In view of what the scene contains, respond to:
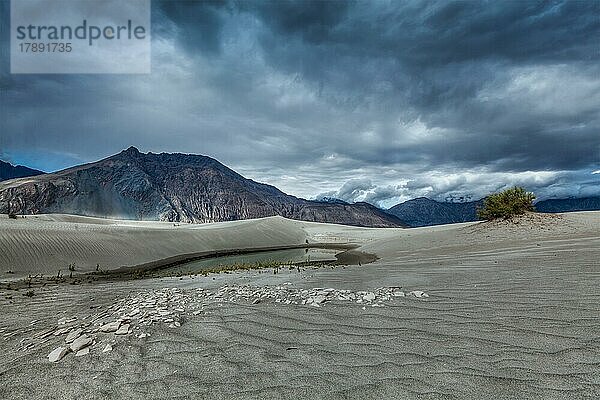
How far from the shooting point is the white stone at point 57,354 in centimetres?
367

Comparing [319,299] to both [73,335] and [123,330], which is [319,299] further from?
[73,335]

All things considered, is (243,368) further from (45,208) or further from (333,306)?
(45,208)

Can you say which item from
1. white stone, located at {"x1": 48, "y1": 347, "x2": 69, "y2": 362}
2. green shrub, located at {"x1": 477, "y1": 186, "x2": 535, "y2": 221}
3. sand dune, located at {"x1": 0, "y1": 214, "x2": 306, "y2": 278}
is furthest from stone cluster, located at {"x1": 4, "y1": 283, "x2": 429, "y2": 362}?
green shrub, located at {"x1": 477, "y1": 186, "x2": 535, "y2": 221}

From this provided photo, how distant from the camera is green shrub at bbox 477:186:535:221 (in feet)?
78.6

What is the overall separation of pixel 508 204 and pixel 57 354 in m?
26.8

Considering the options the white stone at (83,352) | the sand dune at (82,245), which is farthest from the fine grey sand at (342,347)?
the sand dune at (82,245)

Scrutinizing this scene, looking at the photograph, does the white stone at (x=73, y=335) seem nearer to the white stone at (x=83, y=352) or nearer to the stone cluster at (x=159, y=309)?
the stone cluster at (x=159, y=309)

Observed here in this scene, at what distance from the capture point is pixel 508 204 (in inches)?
962

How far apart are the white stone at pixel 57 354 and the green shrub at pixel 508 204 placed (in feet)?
84.3

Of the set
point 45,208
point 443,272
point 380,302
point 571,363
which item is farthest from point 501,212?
point 45,208

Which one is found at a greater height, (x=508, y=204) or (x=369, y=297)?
(x=508, y=204)

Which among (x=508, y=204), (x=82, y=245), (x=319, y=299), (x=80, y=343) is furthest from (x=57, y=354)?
(x=508, y=204)

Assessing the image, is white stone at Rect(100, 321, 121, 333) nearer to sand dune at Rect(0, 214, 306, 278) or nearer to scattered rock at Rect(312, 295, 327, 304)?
scattered rock at Rect(312, 295, 327, 304)

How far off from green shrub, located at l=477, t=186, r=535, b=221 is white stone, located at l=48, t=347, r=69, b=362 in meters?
25.7
